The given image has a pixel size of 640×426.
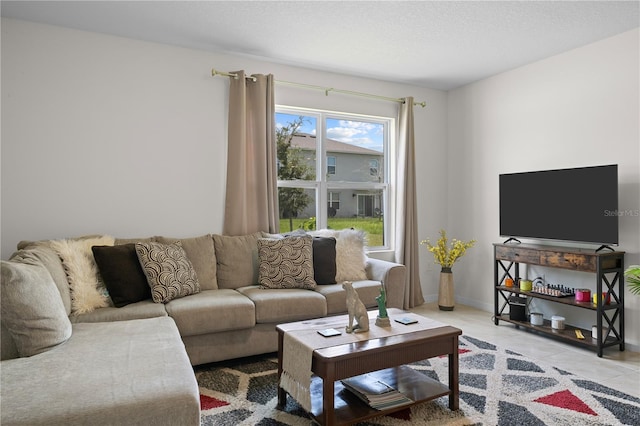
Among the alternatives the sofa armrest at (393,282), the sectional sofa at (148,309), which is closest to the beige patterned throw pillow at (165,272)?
the sectional sofa at (148,309)

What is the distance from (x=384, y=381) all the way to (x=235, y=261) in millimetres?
1697

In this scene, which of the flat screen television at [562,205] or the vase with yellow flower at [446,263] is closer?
the flat screen television at [562,205]

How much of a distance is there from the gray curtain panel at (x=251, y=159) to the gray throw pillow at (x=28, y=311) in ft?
6.56

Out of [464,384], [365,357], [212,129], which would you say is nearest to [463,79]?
[212,129]

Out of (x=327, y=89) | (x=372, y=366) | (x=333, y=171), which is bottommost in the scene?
(x=372, y=366)

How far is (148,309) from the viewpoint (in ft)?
9.12

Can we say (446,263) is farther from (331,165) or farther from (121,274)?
(121,274)

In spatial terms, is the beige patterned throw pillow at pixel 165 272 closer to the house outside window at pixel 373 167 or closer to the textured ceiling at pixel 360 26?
the textured ceiling at pixel 360 26

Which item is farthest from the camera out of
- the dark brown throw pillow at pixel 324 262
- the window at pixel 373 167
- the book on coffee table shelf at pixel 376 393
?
the window at pixel 373 167

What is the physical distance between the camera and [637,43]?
340 centimetres

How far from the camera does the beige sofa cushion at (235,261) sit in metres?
3.56

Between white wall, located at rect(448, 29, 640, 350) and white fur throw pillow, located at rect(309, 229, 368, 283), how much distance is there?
162cm

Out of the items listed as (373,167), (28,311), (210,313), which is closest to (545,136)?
(373,167)

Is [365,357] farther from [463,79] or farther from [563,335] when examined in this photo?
[463,79]
